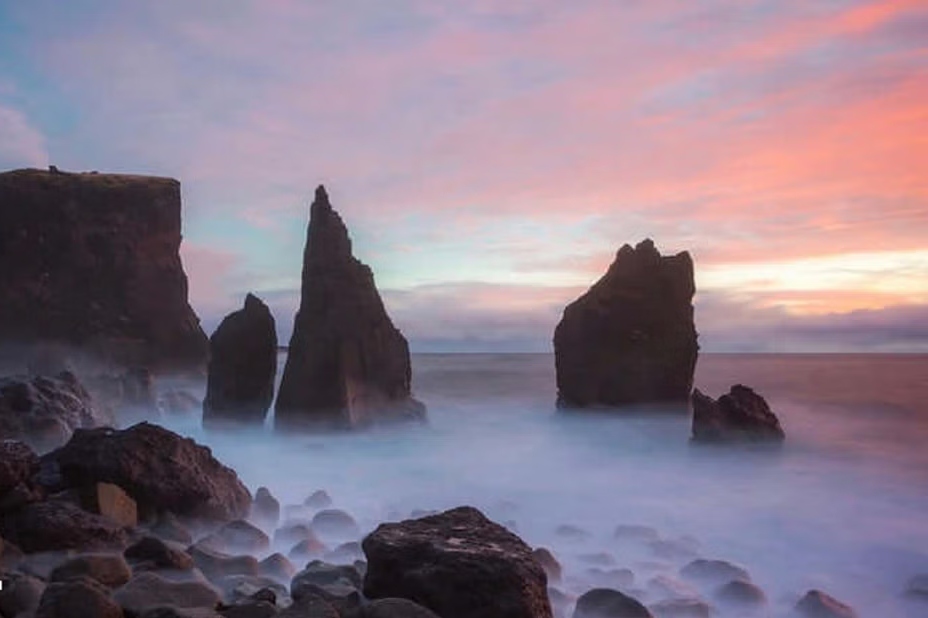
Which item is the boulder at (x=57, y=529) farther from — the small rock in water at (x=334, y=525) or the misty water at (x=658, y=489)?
the misty water at (x=658, y=489)

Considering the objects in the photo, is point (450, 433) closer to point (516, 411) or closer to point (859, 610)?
point (516, 411)

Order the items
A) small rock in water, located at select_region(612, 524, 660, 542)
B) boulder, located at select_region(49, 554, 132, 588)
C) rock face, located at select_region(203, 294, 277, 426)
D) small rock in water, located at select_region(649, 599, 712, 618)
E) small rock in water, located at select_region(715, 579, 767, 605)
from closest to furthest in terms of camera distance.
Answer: boulder, located at select_region(49, 554, 132, 588) < small rock in water, located at select_region(649, 599, 712, 618) < small rock in water, located at select_region(715, 579, 767, 605) < small rock in water, located at select_region(612, 524, 660, 542) < rock face, located at select_region(203, 294, 277, 426)

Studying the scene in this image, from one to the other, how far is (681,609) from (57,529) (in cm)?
589

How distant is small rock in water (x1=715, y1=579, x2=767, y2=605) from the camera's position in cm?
962

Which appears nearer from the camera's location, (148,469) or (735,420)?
(148,469)

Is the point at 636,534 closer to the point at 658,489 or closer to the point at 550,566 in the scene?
the point at 550,566

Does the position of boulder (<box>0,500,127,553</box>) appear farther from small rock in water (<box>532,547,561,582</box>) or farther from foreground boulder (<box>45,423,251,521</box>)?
small rock in water (<box>532,547,561,582</box>)

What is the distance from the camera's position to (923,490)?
18.2 metres

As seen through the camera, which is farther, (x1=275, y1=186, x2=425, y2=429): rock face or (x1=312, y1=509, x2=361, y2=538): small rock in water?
(x1=275, y1=186, x2=425, y2=429): rock face

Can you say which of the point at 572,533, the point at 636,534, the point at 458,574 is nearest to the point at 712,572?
the point at 636,534

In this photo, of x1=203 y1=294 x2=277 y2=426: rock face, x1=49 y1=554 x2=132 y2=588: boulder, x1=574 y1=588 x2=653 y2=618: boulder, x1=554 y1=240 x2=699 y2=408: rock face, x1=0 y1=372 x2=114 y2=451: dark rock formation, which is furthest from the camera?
x1=554 y1=240 x2=699 y2=408: rock face

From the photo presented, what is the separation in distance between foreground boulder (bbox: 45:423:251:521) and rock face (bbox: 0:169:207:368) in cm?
3403

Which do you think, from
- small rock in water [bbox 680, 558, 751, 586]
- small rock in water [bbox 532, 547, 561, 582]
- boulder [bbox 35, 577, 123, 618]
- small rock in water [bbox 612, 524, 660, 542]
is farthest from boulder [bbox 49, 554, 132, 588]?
small rock in water [bbox 612, 524, 660, 542]

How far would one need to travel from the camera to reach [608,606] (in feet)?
26.9
